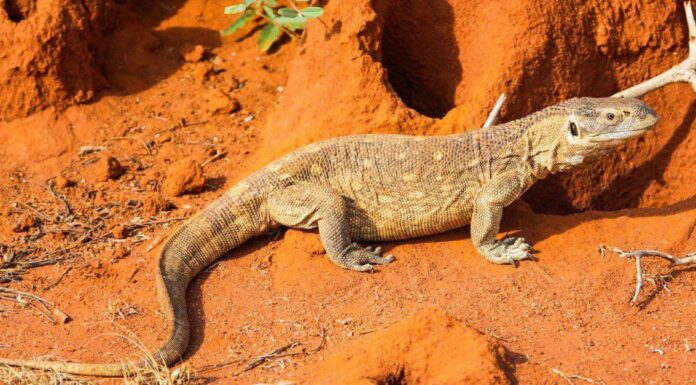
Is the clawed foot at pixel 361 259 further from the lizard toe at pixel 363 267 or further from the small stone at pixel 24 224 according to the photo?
the small stone at pixel 24 224

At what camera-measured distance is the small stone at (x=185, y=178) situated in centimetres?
938

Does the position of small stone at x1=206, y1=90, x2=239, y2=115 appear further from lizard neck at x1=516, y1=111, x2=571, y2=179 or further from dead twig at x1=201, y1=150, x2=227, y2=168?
lizard neck at x1=516, y1=111, x2=571, y2=179

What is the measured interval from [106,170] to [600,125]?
5.05 metres

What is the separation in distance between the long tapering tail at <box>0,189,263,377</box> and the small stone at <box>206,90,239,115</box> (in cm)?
244

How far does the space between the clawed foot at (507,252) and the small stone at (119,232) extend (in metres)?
3.44

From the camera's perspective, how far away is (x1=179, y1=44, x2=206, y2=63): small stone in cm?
1160

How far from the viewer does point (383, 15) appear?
946 centimetres

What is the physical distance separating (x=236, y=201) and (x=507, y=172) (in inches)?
98.7

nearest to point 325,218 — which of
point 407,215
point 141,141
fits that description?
point 407,215

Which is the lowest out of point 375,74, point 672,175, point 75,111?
point 75,111

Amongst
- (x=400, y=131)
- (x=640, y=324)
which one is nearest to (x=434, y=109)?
(x=400, y=131)

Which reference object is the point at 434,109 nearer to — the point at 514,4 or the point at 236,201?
the point at 514,4

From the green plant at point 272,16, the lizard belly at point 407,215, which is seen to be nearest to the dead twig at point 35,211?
the green plant at point 272,16

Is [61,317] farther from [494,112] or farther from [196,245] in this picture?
[494,112]
